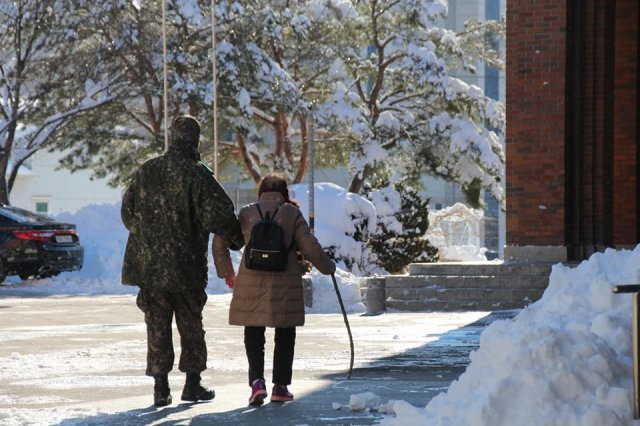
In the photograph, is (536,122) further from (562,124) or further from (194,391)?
(194,391)

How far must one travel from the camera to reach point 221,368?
11734 mm

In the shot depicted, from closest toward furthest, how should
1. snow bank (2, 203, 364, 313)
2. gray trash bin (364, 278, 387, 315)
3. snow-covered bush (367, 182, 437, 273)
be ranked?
1. gray trash bin (364, 278, 387, 315)
2. snow bank (2, 203, 364, 313)
3. snow-covered bush (367, 182, 437, 273)

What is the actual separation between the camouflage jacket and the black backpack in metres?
0.20

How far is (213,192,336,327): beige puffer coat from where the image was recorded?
931 centimetres

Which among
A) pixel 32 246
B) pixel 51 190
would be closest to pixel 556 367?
pixel 32 246

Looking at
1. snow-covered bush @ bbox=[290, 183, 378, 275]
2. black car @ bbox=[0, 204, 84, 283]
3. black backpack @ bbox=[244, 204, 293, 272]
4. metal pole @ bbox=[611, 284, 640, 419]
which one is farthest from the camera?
snow-covered bush @ bbox=[290, 183, 378, 275]

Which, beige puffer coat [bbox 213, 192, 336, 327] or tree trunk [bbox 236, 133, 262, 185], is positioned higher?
tree trunk [bbox 236, 133, 262, 185]

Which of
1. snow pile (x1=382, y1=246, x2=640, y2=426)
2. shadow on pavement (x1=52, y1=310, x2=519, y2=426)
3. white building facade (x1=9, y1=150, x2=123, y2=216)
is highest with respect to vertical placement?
white building facade (x1=9, y1=150, x2=123, y2=216)

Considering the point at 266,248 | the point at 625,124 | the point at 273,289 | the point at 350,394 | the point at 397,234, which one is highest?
the point at 625,124

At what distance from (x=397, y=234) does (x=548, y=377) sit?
981 inches

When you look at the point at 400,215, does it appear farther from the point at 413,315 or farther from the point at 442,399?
the point at 442,399

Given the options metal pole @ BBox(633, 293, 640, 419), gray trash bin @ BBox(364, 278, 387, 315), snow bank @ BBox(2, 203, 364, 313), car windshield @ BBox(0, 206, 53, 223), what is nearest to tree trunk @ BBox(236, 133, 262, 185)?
snow bank @ BBox(2, 203, 364, 313)

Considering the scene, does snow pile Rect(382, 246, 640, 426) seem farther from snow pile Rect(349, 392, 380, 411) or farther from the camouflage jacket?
the camouflage jacket

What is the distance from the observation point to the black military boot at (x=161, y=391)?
928 centimetres
